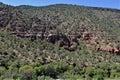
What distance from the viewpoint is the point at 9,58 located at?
82438 mm

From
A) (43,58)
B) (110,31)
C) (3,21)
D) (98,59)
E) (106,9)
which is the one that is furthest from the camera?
(106,9)

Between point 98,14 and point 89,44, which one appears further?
point 98,14

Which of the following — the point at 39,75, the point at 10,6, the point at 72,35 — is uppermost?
the point at 10,6

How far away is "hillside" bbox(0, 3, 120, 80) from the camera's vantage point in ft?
263

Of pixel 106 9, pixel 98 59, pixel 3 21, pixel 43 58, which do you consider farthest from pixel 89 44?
pixel 106 9

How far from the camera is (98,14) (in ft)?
476

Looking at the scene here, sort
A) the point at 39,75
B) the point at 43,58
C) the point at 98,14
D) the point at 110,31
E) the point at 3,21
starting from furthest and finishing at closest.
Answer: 1. the point at 98,14
2. the point at 110,31
3. the point at 3,21
4. the point at 43,58
5. the point at 39,75

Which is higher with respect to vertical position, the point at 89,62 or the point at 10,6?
the point at 10,6

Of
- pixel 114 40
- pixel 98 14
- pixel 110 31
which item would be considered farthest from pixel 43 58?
pixel 98 14

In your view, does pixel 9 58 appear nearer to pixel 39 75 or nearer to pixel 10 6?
pixel 39 75

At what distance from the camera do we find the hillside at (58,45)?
80312 mm

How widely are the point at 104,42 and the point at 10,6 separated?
132 ft

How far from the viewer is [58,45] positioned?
103000mm

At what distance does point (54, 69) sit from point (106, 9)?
87.8 meters
